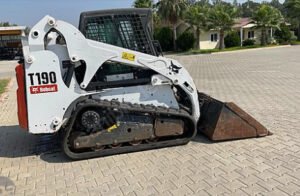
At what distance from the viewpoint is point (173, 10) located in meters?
41.2

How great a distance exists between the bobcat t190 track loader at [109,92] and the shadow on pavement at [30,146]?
0.48 metres

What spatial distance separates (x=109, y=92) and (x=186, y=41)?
1443 inches

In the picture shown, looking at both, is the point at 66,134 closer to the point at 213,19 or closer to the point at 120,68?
the point at 120,68

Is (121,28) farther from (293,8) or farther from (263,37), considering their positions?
(293,8)

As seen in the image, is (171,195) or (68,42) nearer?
(171,195)

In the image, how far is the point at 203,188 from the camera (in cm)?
412

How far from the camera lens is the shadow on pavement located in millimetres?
5594

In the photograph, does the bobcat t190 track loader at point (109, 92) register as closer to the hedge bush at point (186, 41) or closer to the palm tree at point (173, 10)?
the hedge bush at point (186, 41)

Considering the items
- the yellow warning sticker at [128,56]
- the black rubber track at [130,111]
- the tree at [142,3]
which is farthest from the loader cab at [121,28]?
the tree at [142,3]

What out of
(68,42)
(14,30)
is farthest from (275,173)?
(14,30)

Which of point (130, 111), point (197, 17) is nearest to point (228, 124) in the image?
point (130, 111)

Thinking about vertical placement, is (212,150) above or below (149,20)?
below

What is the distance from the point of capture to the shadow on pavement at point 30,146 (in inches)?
220

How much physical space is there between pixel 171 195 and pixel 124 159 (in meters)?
1.42
